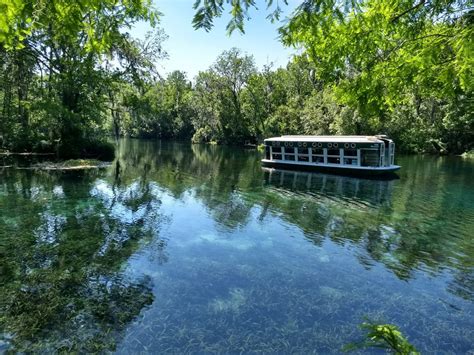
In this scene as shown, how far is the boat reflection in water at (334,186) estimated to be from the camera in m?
24.5

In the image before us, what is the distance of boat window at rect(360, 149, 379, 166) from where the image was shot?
33.0 meters

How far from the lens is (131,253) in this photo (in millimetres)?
13234

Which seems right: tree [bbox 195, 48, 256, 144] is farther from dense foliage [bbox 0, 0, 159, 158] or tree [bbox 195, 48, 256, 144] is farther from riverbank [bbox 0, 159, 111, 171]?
riverbank [bbox 0, 159, 111, 171]

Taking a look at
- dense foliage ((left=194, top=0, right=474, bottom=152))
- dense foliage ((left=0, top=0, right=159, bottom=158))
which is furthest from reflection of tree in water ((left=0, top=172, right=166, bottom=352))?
dense foliage ((left=0, top=0, right=159, bottom=158))

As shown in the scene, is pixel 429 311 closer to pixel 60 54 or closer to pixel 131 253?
pixel 131 253

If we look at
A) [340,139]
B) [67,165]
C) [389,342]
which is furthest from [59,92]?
[389,342]

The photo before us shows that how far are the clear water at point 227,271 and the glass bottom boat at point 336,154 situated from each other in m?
9.70

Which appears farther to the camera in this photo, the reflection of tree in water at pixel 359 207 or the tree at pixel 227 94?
the tree at pixel 227 94

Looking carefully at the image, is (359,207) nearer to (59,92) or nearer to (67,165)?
(67,165)

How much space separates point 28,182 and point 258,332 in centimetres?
2393

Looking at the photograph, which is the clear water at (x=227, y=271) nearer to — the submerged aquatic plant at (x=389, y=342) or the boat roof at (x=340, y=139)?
the submerged aquatic plant at (x=389, y=342)

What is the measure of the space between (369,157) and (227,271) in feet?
84.8

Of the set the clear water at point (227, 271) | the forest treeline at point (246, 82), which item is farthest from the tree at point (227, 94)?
the clear water at point (227, 271)

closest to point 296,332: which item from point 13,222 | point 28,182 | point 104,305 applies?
point 104,305
